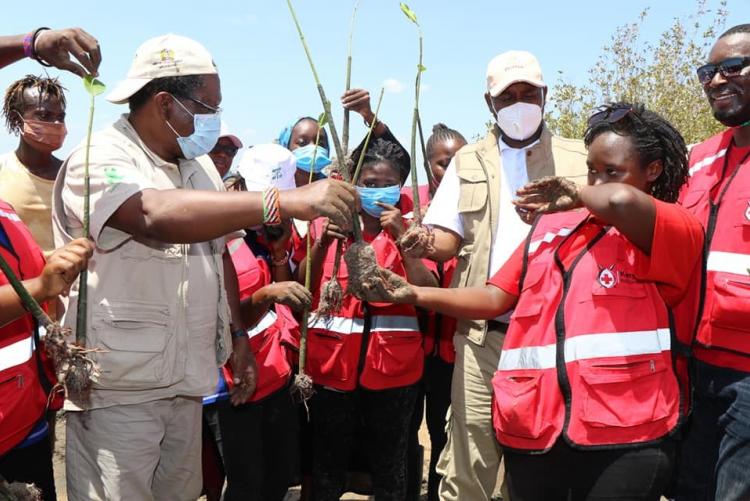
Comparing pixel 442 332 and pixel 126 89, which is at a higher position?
pixel 126 89

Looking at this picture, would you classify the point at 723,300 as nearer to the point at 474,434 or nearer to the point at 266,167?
the point at 474,434

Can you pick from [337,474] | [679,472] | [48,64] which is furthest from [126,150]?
[679,472]

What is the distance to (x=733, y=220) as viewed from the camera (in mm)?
2674

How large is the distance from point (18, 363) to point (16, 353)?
38 millimetres

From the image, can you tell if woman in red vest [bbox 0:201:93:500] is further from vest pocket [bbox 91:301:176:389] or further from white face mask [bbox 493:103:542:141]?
white face mask [bbox 493:103:542:141]

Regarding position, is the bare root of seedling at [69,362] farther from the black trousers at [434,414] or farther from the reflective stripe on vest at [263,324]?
the black trousers at [434,414]

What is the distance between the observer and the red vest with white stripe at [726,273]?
2.59 metres

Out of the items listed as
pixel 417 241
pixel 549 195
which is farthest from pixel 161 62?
pixel 549 195

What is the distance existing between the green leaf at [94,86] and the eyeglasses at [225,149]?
84.9 inches

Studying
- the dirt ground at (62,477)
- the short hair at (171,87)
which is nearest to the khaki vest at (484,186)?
the short hair at (171,87)

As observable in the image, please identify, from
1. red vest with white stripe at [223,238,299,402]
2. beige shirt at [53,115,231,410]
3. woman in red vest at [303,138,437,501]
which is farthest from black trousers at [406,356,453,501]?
beige shirt at [53,115,231,410]

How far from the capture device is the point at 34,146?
4.25m

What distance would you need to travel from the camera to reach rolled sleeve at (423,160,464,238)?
355cm

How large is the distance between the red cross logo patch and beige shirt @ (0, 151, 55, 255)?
327 centimetres
